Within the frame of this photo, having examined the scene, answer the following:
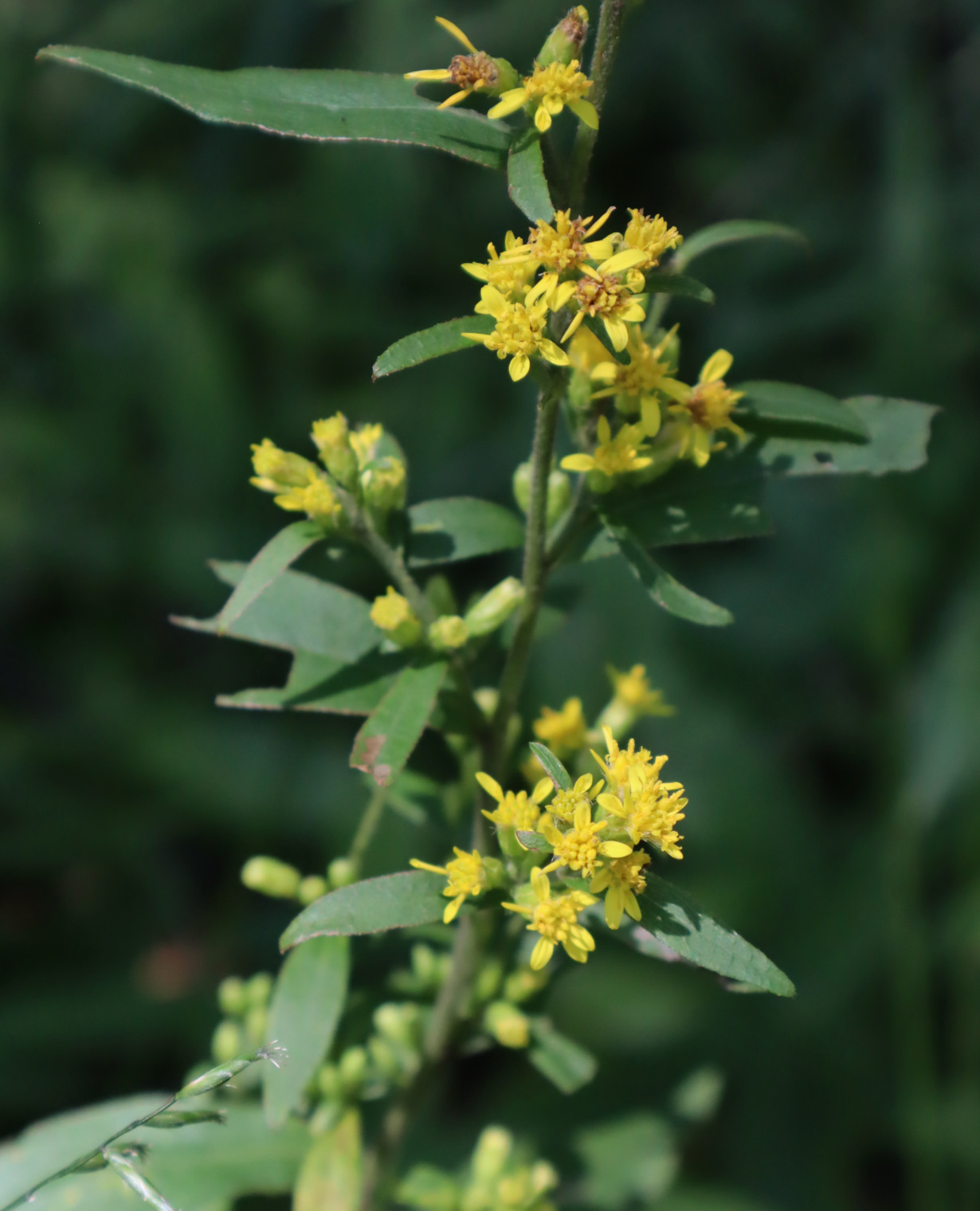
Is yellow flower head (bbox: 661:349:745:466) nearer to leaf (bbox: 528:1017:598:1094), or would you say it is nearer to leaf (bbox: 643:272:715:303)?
leaf (bbox: 643:272:715:303)

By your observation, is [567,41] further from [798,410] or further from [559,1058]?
[559,1058]

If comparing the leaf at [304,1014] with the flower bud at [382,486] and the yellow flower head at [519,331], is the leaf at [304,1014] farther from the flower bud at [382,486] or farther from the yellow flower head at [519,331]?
the yellow flower head at [519,331]

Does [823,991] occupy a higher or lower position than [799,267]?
lower

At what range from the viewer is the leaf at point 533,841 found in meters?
1.70

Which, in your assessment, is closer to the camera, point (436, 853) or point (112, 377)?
point (436, 853)

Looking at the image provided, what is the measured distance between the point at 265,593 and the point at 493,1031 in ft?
3.27

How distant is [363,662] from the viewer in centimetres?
203

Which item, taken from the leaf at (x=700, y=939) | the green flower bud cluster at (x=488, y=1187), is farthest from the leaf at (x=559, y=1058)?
the leaf at (x=700, y=939)

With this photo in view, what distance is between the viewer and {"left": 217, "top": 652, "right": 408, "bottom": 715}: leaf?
1.96 meters

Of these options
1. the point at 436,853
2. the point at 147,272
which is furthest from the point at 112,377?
the point at 436,853

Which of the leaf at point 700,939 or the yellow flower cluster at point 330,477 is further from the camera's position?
the yellow flower cluster at point 330,477

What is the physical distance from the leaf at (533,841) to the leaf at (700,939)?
0.52ft

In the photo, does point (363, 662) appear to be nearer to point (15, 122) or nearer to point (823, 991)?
point (823, 991)

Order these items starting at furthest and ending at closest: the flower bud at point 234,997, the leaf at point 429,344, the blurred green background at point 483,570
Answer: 1. the blurred green background at point 483,570
2. the flower bud at point 234,997
3. the leaf at point 429,344
